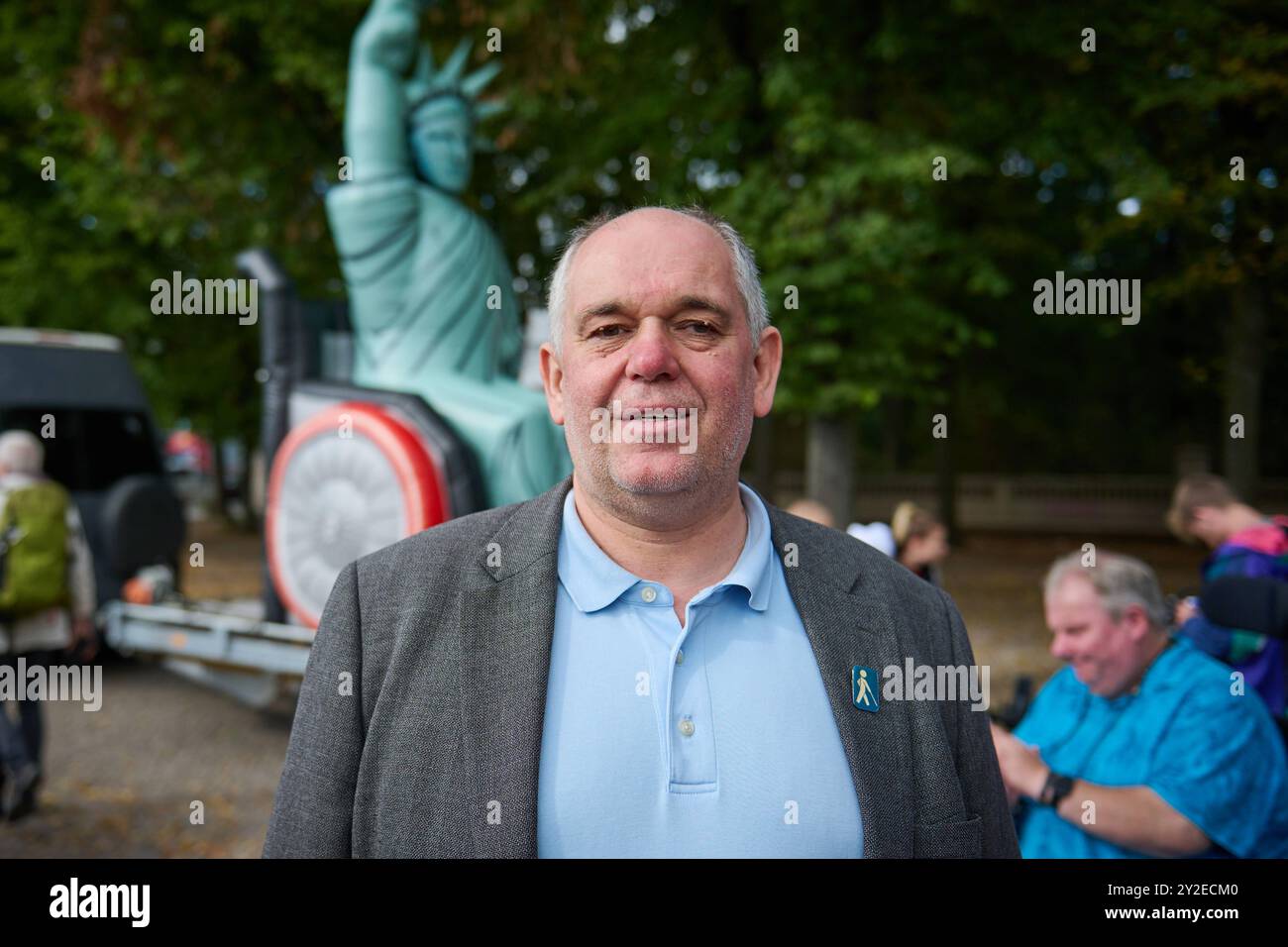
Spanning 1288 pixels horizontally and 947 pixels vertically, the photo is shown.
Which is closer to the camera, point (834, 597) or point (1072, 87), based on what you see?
point (834, 597)

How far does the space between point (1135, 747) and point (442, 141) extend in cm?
548

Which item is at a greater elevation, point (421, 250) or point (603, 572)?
point (421, 250)

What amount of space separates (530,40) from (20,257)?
7595 millimetres

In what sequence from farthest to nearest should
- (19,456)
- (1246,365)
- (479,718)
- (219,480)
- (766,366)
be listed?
(219,480), (1246,365), (19,456), (766,366), (479,718)

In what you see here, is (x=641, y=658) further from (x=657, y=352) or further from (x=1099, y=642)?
(x=1099, y=642)

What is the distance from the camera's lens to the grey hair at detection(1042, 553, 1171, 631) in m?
2.76

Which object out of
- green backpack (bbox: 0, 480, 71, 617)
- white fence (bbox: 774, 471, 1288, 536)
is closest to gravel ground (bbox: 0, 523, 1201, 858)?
green backpack (bbox: 0, 480, 71, 617)

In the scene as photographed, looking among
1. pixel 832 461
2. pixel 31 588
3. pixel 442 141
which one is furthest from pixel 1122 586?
pixel 832 461

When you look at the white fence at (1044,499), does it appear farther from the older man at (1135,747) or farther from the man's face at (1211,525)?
the older man at (1135,747)

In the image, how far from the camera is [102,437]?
991cm

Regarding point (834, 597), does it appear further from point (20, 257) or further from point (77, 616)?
point (20, 257)

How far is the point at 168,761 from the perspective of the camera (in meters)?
6.99

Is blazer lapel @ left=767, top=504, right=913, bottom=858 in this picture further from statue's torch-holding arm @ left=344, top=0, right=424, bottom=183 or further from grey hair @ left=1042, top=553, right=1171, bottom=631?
statue's torch-holding arm @ left=344, top=0, right=424, bottom=183
